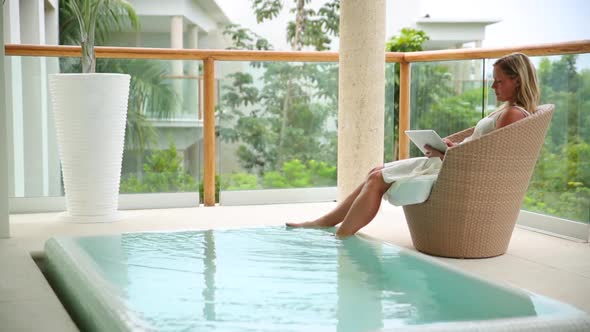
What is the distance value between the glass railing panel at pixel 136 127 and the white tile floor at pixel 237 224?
260 mm

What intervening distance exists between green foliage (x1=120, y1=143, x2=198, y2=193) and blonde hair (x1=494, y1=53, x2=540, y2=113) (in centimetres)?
273

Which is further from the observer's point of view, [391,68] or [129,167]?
[391,68]

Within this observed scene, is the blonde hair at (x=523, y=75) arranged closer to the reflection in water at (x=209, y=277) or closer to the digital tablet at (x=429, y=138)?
the digital tablet at (x=429, y=138)

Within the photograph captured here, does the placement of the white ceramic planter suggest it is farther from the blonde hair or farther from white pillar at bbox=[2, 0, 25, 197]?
the blonde hair

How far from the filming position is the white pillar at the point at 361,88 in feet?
17.8

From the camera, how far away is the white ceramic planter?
4980mm

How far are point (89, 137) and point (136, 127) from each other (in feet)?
2.63

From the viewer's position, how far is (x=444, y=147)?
400 cm

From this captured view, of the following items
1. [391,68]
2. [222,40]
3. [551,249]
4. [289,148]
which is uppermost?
[222,40]

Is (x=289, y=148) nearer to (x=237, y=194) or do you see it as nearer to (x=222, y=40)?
(x=237, y=194)

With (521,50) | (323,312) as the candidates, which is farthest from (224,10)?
(323,312)

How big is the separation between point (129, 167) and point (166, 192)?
322 mm

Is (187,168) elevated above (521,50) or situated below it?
below

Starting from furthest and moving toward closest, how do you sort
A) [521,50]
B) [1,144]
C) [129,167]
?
[129,167], [521,50], [1,144]
